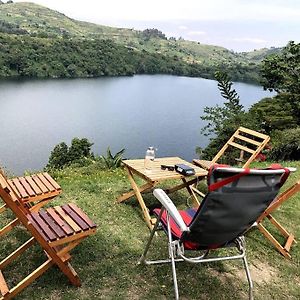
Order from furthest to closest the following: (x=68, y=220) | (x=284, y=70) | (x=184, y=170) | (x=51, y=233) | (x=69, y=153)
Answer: (x=69, y=153) → (x=284, y=70) → (x=184, y=170) → (x=68, y=220) → (x=51, y=233)

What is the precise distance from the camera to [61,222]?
3.29 meters

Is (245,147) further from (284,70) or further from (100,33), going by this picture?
(100,33)

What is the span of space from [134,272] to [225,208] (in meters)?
1.33

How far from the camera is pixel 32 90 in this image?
256 feet

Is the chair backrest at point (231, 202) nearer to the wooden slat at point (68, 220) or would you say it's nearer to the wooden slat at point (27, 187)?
the wooden slat at point (68, 220)

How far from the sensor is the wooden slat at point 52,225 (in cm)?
308

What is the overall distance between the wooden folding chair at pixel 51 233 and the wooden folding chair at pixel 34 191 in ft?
1.31

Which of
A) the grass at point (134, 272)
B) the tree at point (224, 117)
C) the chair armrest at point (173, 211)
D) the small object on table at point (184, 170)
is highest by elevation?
the chair armrest at point (173, 211)

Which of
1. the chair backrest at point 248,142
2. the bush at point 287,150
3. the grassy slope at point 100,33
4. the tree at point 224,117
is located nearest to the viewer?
the chair backrest at point 248,142

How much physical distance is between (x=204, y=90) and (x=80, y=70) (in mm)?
33375

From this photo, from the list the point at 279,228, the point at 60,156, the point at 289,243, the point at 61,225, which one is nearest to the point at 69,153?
the point at 60,156

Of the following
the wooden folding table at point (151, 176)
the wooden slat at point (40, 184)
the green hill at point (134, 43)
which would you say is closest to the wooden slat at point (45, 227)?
the wooden slat at point (40, 184)

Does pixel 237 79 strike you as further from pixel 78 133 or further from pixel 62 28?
pixel 62 28

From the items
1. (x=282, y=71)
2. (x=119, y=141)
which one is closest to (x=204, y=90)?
(x=119, y=141)
